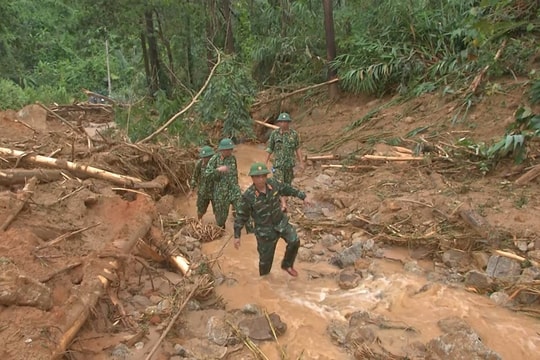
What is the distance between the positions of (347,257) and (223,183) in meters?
2.00

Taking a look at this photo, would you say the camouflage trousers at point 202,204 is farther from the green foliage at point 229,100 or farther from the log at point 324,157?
the green foliage at point 229,100

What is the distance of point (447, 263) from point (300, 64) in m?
9.56

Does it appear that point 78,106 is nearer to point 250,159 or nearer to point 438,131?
point 250,159

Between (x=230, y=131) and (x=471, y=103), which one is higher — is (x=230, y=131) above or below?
below

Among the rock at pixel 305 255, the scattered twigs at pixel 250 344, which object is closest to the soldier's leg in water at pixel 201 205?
the rock at pixel 305 255

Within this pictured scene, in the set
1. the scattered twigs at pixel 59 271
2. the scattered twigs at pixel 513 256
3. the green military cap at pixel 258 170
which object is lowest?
the scattered twigs at pixel 513 256

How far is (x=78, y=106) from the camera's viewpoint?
15.4 m

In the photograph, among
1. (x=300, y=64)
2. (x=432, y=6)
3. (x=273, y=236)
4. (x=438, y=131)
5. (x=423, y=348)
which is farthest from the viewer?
(x=300, y=64)

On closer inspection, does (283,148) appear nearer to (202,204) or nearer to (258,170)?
(202,204)

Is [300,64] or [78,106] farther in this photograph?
[78,106]

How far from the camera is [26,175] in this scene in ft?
18.2

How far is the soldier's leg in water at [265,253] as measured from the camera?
529cm

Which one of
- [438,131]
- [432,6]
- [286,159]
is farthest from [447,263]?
[432,6]

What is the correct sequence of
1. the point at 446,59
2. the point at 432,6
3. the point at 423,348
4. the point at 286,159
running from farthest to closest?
the point at 432,6
the point at 446,59
the point at 286,159
the point at 423,348
